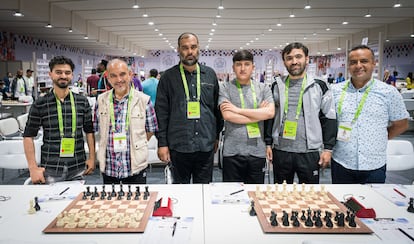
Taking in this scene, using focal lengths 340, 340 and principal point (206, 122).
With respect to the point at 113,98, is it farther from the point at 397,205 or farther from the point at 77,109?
the point at 397,205

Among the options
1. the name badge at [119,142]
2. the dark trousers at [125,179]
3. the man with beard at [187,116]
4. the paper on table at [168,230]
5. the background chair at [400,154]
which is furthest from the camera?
the background chair at [400,154]

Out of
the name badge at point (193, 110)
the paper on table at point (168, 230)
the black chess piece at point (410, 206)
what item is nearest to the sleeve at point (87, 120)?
the name badge at point (193, 110)

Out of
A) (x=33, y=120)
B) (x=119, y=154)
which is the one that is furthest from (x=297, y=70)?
(x=33, y=120)

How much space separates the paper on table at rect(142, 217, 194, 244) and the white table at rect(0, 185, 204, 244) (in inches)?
1.2

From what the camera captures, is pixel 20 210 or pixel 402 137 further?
pixel 402 137

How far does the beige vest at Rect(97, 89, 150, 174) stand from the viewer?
2.47 m

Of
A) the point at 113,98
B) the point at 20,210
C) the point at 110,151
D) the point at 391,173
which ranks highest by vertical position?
the point at 113,98

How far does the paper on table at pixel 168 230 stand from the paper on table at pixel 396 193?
1204mm

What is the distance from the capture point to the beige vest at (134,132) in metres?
2.47

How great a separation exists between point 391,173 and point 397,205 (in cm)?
402

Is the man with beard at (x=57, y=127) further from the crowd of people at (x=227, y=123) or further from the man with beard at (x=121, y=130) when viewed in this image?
the man with beard at (x=121, y=130)

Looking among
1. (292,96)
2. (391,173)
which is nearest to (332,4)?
(391,173)

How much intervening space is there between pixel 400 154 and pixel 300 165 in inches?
58.3

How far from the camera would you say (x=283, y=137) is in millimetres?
2637
